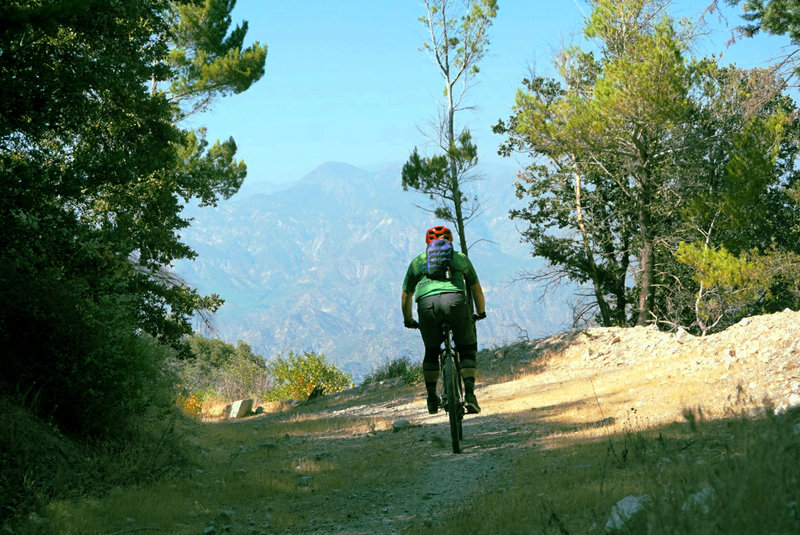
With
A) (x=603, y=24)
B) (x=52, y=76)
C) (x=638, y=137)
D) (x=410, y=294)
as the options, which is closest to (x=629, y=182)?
(x=638, y=137)

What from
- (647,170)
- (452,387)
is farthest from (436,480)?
(647,170)

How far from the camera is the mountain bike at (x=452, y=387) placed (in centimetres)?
700

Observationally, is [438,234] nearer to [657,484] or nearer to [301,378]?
[657,484]

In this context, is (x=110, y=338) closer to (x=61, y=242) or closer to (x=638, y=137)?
(x=61, y=242)

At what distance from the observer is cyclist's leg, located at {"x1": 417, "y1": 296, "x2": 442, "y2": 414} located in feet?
23.1

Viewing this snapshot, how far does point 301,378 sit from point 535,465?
16.2 metres

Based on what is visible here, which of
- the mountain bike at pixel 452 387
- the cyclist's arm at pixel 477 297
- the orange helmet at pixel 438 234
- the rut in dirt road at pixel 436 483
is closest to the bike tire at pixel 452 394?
the mountain bike at pixel 452 387

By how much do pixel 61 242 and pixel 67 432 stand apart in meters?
2.02

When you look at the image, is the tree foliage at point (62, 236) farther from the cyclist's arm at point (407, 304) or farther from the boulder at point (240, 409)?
the boulder at point (240, 409)

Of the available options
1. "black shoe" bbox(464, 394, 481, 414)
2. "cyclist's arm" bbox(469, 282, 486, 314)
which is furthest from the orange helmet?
"black shoe" bbox(464, 394, 481, 414)

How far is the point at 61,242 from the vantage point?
7297 mm

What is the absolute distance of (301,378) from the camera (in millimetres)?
21750

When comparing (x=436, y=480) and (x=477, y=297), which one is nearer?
(x=436, y=480)

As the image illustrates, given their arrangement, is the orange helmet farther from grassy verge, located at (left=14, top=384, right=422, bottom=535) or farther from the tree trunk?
the tree trunk
